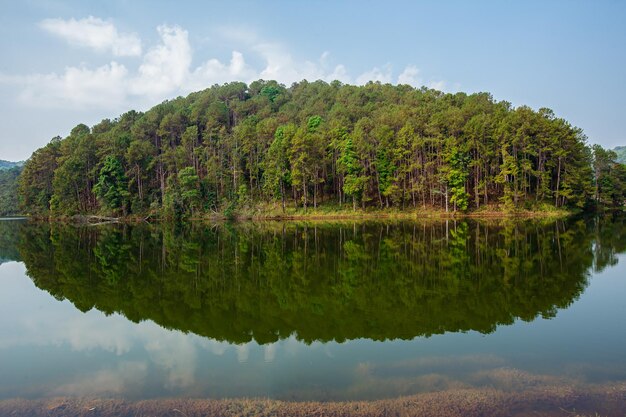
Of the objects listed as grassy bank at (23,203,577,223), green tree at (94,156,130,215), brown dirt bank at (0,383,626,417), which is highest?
green tree at (94,156,130,215)

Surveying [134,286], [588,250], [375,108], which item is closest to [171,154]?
[375,108]

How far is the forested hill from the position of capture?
5144 centimetres

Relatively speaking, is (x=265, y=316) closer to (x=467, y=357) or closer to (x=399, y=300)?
(x=399, y=300)

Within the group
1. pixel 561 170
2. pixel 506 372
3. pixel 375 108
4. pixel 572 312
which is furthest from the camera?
pixel 375 108

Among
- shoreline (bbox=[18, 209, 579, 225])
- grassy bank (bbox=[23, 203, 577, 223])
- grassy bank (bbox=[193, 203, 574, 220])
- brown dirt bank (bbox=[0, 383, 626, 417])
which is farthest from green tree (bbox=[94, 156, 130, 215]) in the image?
brown dirt bank (bbox=[0, 383, 626, 417])

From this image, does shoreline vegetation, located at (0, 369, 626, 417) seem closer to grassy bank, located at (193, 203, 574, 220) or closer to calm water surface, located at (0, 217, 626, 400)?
calm water surface, located at (0, 217, 626, 400)

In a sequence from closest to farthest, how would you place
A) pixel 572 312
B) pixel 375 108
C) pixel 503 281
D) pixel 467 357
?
pixel 467 357, pixel 572 312, pixel 503 281, pixel 375 108

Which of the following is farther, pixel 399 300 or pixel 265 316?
pixel 399 300

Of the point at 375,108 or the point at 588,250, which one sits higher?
the point at 375,108

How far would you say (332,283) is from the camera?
1371 centimetres

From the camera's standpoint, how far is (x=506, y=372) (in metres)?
6.96

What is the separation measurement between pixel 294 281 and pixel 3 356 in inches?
325

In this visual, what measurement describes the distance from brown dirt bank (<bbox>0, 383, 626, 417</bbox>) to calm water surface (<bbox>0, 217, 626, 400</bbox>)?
297 millimetres

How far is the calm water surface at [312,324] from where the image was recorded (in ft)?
23.0
